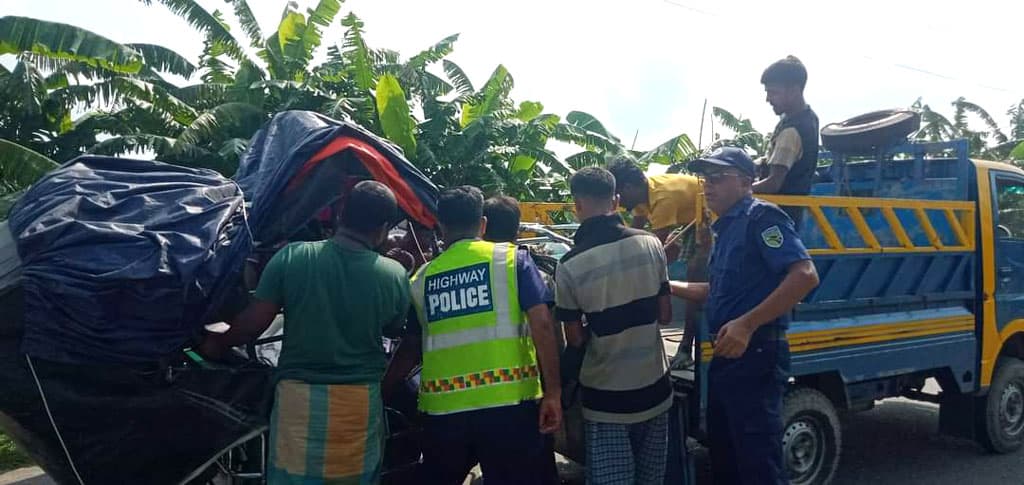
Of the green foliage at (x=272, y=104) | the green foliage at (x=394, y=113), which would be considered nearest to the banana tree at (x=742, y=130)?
the green foliage at (x=272, y=104)

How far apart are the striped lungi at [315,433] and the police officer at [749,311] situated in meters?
1.46

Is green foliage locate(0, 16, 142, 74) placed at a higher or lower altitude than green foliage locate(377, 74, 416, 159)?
higher

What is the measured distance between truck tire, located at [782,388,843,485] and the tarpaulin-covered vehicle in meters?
2.71

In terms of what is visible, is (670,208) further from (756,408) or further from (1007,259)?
(1007,259)

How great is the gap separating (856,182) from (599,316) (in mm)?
3346

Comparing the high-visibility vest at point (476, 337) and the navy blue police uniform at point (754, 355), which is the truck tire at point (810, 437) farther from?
the high-visibility vest at point (476, 337)

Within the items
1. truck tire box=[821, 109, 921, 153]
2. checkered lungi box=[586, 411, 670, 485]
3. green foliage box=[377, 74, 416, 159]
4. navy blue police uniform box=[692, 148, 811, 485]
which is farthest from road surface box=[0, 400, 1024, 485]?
green foliage box=[377, 74, 416, 159]

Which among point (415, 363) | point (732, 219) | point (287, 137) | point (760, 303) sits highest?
point (287, 137)

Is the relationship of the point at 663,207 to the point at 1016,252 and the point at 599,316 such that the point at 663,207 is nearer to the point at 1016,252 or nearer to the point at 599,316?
the point at 599,316

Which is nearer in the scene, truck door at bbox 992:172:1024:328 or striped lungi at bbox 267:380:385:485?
striped lungi at bbox 267:380:385:485

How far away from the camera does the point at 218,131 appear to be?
35.1ft

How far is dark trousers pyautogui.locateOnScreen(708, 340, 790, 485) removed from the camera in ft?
10.5

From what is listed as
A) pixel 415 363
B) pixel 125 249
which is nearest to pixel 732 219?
pixel 415 363

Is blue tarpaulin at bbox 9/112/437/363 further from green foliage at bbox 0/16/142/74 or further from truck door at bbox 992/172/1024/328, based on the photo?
green foliage at bbox 0/16/142/74
